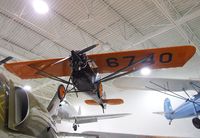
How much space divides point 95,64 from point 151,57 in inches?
54.7

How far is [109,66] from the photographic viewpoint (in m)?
6.04

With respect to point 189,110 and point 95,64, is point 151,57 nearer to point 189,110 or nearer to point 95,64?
point 95,64

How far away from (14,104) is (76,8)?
22.0ft

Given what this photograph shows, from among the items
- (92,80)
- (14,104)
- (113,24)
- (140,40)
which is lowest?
(14,104)

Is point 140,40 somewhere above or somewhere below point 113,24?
below

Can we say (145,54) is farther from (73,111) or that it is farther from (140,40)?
(73,111)

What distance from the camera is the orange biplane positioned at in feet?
17.7

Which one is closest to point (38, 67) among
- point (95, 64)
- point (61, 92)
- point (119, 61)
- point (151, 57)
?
point (61, 92)

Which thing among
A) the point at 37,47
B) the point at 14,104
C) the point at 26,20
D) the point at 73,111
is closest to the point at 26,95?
the point at 14,104

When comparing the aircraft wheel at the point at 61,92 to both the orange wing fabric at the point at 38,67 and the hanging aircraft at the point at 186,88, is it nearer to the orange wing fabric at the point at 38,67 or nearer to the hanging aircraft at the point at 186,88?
the orange wing fabric at the point at 38,67

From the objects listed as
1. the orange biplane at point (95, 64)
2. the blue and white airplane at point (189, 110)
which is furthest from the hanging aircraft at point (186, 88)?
the orange biplane at point (95, 64)

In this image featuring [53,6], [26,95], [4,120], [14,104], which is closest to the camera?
[4,120]

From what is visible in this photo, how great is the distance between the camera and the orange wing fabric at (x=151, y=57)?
5.26m

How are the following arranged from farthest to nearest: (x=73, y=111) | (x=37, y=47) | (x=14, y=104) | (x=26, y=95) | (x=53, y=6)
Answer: (x=73, y=111)
(x=37, y=47)
(x=53, y=6)
(x=26, y=95)
(x=14, y=104)
